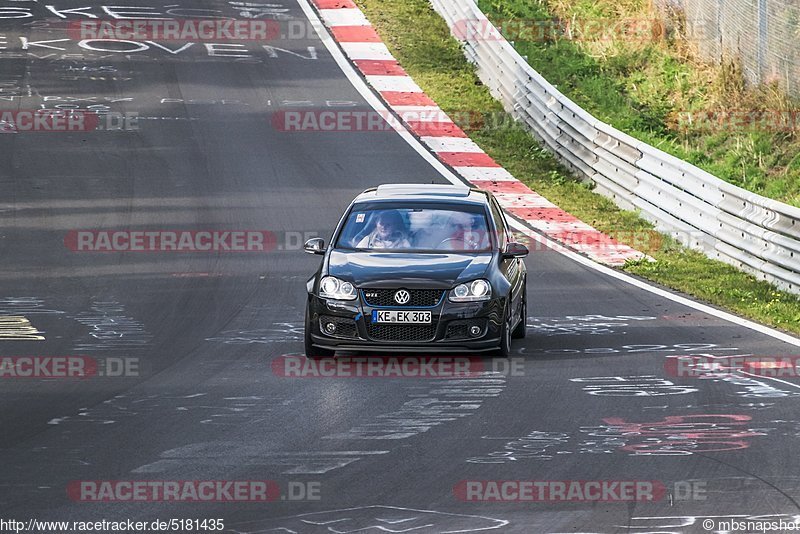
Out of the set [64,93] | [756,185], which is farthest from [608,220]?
[64,93]

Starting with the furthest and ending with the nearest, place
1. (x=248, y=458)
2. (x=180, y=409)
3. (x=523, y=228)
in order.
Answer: (x=523, y=228)
(x=180, y=409)
(x=248, y=458)

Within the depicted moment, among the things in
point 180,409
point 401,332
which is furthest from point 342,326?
point 180,409

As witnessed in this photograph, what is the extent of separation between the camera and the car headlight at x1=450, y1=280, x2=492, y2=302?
517 inches

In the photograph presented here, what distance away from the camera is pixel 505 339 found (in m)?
13.3

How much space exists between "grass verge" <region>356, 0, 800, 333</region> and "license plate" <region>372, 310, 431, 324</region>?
432cm

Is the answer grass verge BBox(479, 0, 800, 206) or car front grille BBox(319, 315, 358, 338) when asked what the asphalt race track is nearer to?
car front grille BBox(319, 315, 358, 338)

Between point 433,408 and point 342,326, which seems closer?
point 433,408

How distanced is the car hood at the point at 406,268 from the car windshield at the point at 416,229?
0.73 feet

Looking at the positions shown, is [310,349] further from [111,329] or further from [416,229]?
[111,329]

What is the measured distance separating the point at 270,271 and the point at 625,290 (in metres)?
4.32

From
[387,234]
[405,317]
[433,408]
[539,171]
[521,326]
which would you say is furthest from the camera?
[539,171]

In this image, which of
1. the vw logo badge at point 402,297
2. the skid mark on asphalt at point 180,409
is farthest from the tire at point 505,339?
the skid mark on asphalt at point 180,409

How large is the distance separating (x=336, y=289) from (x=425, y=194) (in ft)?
6.62

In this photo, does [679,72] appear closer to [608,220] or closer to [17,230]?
[608,220]
